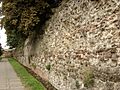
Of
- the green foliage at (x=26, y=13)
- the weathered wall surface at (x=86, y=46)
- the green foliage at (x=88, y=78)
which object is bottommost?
the green foliage at (x=88, y=78)

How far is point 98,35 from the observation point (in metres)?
6.55

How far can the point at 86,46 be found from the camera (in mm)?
7309

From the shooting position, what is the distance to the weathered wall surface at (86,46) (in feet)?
19.5

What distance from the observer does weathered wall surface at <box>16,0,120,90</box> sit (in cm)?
593

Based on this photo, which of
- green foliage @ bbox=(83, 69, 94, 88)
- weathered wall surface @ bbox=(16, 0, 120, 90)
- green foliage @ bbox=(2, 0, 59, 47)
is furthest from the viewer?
green foliage @ bbox=(2, 0, 59, 47)

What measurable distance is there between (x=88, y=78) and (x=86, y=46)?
82cm

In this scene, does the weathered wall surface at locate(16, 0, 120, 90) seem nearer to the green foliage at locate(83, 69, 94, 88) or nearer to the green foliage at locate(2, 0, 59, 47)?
the green foliage at locate(83, 69, 94, 88)

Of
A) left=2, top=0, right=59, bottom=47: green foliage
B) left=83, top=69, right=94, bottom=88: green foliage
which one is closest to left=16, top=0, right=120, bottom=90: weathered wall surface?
left=83, top=69, right=94, bottom=88: green foliage

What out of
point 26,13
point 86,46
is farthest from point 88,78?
point 26,13

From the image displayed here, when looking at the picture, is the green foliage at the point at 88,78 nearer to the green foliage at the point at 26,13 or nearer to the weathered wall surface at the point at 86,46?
the weathered wall surface at the point at 86,46

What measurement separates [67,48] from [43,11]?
4.46 metres

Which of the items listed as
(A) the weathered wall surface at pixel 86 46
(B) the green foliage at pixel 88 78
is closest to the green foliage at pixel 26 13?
(A) the weathered wall surface at pixel 86 46

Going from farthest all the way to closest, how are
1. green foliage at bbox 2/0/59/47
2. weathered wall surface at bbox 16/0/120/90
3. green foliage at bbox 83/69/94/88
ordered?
1. green foliage at bbox 2/0/59/47
2. green foliage at bbox 83/69/94/88
3. weathered wall surface at bbox 16/0/120/90

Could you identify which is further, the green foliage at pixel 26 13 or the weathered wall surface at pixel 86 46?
the green foliage at pixel 26 13
